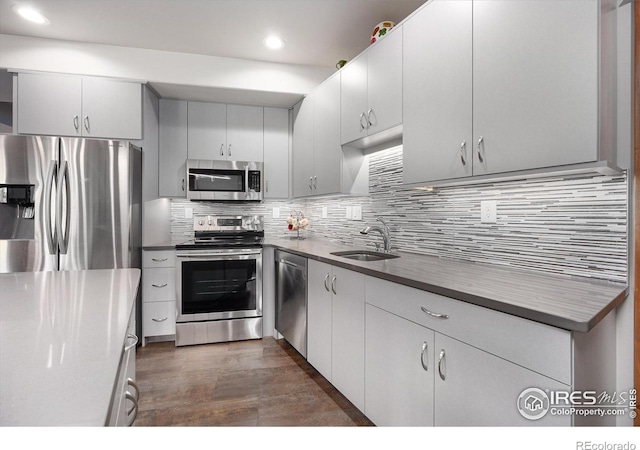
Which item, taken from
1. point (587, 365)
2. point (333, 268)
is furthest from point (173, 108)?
point (587, 365)

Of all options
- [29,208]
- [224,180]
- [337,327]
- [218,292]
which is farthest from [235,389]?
[29,208]

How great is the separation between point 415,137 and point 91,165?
263 cm

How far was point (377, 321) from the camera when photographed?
1.77 m

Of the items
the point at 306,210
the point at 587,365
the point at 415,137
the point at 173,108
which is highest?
the point at 173,108

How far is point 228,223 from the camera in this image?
3.81m

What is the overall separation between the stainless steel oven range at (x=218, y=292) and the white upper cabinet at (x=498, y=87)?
75.0 inches

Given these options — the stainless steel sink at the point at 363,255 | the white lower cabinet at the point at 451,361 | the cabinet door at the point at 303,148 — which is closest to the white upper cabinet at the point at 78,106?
the cabinet door at the point at 303,148

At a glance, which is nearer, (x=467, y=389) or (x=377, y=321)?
(x=467, y=389)

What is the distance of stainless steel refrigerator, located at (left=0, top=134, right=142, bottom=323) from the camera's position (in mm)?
2760

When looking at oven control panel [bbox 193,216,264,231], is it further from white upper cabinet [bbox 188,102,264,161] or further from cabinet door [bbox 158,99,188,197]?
white upper cabinet [bbox 188,102,264,161]

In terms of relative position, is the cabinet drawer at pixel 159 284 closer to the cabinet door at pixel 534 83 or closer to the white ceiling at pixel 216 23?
the white ceiling at pixel 216 23

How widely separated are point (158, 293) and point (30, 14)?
2362 mm

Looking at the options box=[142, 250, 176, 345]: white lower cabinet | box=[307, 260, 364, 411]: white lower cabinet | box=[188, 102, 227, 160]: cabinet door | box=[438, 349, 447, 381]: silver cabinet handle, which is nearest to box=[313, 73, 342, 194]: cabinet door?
box=[307, 260, 364, 411]: white lower cabinet
